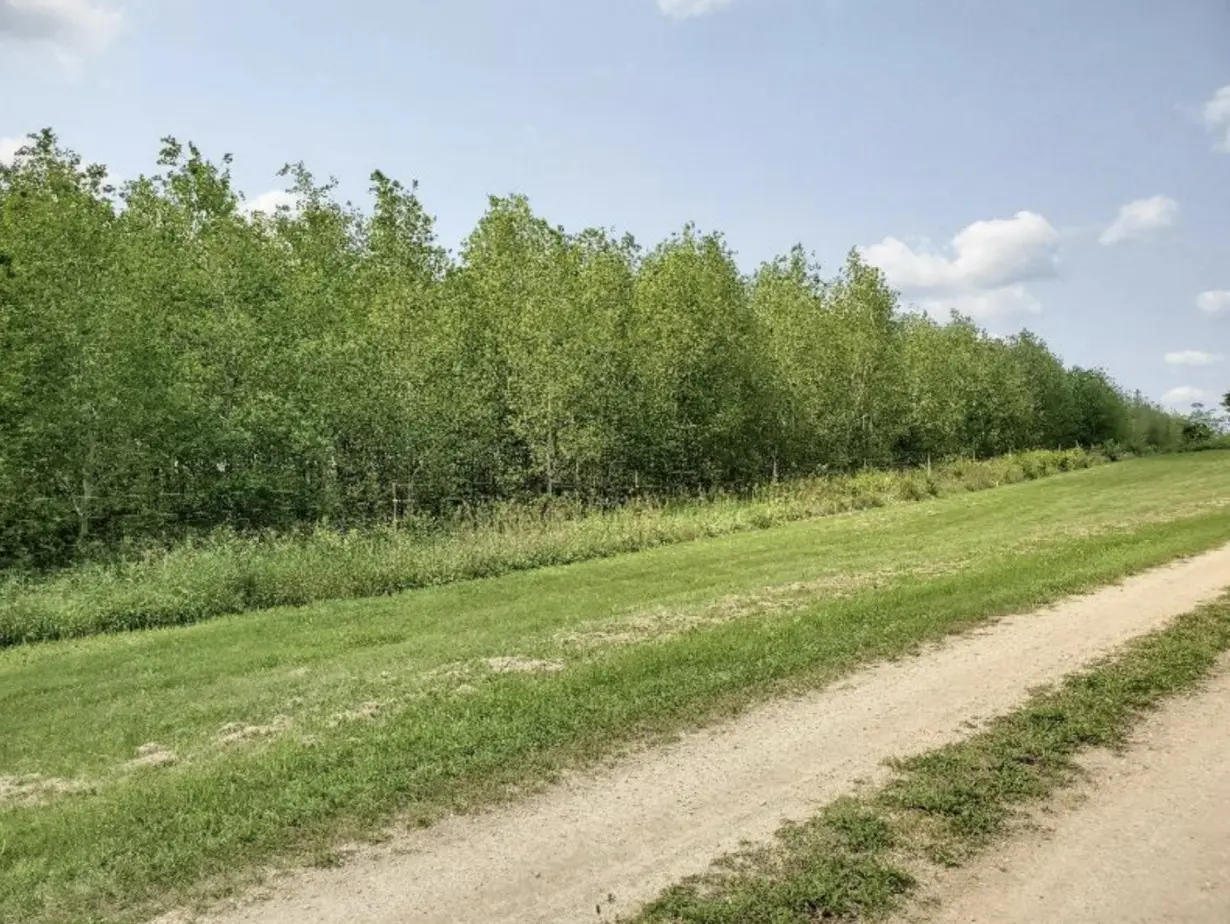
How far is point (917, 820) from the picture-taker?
5.26 m

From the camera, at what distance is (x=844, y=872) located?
15.3ft

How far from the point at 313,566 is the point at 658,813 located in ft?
39.4

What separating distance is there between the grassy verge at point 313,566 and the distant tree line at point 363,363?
289 cm

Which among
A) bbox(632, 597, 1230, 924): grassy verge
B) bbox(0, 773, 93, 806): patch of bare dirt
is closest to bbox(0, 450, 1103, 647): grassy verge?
bbox(0, 773, 93, 806): patch of bare dirt

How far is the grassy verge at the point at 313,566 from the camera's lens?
14.2 m

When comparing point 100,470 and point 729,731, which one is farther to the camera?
point 100,470

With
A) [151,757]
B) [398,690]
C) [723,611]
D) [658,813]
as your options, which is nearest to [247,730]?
[151,757]

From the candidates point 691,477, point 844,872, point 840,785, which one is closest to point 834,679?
point 840,785

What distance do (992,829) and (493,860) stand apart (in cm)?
292

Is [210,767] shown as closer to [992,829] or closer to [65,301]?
[992,829]

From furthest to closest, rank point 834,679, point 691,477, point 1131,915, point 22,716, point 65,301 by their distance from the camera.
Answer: point 691,477
point 65,301
point 22,716
point 834,679
point 1131,915

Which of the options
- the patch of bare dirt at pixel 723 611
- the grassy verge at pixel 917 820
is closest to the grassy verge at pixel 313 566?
the patch of bare dirt at pixel 723 611

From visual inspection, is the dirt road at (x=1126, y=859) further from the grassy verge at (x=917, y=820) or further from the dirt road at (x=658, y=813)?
the dirt road at (x=658, y=813)

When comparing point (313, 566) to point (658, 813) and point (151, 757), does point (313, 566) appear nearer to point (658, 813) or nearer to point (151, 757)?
point (151, 757)
